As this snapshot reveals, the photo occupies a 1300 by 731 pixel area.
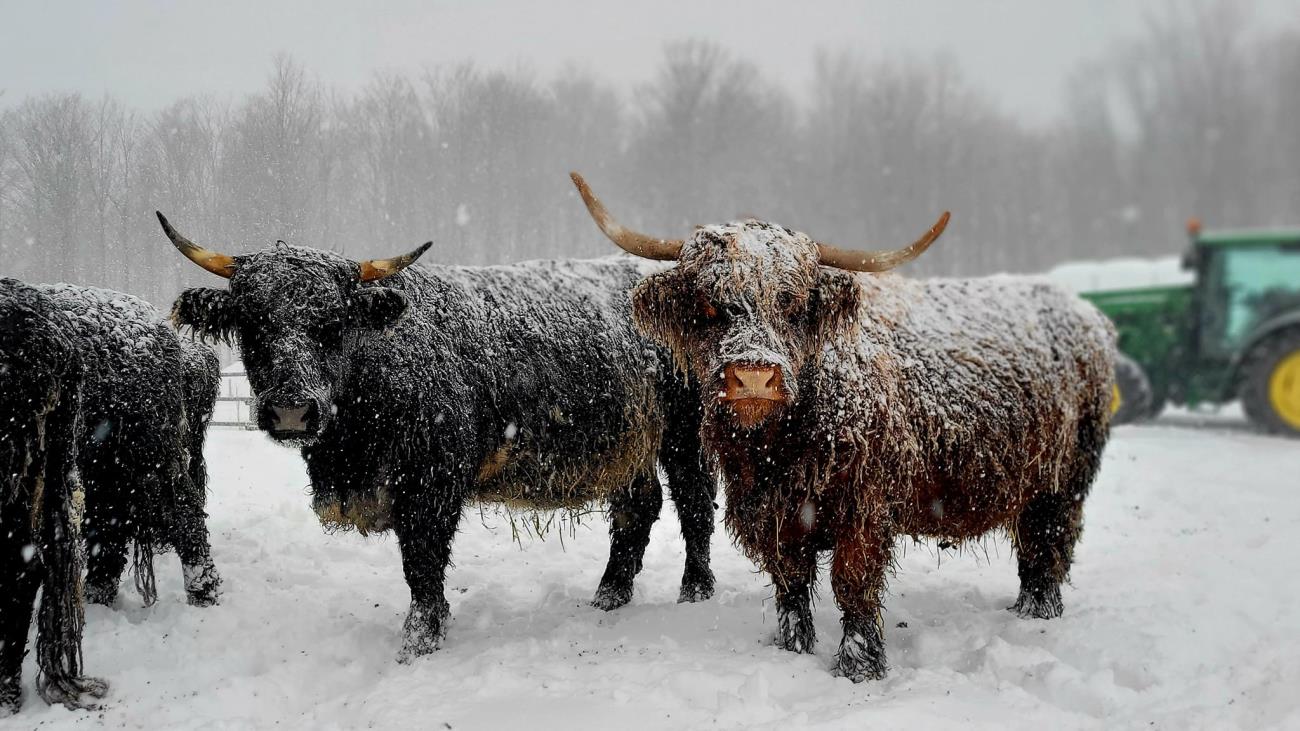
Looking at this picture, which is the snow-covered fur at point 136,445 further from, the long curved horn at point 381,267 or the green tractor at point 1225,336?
the green tractor at point 1225,336

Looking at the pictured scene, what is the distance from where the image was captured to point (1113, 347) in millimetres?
4617

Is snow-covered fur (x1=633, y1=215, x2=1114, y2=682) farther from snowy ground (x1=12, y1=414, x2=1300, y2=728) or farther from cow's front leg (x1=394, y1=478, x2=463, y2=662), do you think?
cow's front leg (x1=394, y1=478, x2=463, y2=662)

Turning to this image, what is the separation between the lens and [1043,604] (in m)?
4.33

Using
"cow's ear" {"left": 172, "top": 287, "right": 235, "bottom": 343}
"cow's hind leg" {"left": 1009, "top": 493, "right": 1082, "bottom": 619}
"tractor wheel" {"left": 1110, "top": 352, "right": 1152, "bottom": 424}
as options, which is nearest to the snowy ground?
"cow's hind leg" {"left": 1009, "top": 493, "right": 1082, "bottom": 619}

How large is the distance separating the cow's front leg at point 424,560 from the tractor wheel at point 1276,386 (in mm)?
10178

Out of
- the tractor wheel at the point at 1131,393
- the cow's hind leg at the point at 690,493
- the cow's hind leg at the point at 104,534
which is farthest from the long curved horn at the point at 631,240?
the tractor wheel at the point at 1131,393

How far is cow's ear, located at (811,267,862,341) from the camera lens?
3461mm

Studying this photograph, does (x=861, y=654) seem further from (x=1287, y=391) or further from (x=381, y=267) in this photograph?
(x=1287, y=391)

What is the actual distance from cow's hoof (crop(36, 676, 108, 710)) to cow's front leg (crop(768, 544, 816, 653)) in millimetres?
2714

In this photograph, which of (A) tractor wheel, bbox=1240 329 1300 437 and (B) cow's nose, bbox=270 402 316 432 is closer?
(B) cow's nose, bbox=270 402 316 432

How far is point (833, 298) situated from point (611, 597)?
2196 mm

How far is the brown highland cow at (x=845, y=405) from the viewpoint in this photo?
11.0ft

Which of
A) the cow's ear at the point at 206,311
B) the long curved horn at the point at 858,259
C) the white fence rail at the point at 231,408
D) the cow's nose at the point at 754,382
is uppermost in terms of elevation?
the long curved horn at the point at 858,259

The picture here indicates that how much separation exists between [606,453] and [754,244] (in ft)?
5.35
